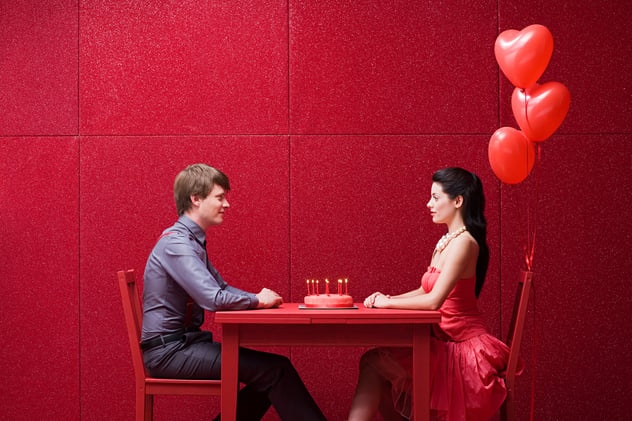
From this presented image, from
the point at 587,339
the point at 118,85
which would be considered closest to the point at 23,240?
the point at 118,85

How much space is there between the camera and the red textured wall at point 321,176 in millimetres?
3939

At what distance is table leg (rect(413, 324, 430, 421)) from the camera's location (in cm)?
255

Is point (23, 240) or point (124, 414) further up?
point (23, 240)

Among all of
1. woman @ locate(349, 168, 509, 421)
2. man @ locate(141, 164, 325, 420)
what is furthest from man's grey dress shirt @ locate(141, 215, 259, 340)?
woman @ locate(349, 168, 509, 421)

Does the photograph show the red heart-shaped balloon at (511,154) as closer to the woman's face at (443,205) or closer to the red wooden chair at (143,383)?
the woman's face at (443,205)

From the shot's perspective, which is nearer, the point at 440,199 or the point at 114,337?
the point at 440,199

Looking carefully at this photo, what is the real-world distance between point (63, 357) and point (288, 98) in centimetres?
201

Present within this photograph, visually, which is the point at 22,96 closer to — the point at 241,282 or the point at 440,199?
the point at 241,282

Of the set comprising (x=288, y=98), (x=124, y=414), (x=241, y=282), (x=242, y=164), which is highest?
(x=288, y=98)

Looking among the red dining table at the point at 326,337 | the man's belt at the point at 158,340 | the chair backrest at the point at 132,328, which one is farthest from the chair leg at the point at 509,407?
A: the chair backrest at the point at 132,328

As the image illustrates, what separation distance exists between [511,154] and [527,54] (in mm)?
456

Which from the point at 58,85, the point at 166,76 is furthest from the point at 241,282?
the point at 58,85

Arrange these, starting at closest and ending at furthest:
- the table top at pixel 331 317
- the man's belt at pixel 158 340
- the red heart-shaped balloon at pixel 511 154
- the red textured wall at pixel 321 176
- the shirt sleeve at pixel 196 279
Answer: the table top at pixel 331 317, the shirt sleeve at pixel 196 279, the man's belt at pixel 158 340, the red heart-shaped balloon at pixel 511 154, the red textured wall at pixel 321 176

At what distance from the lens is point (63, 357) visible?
4000mm
